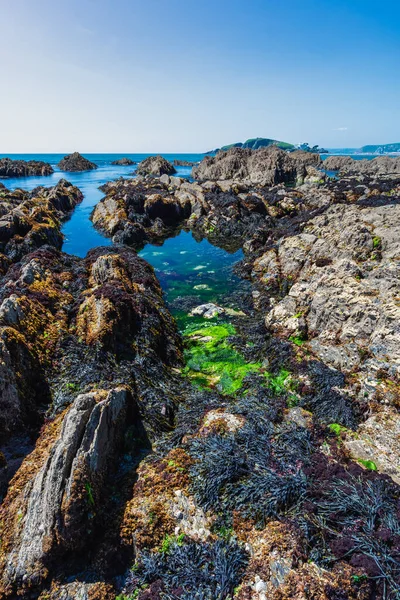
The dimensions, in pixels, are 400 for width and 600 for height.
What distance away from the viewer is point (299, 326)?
458 inches

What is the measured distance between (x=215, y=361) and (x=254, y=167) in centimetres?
6344

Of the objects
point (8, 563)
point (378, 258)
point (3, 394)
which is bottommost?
point (8, 563)

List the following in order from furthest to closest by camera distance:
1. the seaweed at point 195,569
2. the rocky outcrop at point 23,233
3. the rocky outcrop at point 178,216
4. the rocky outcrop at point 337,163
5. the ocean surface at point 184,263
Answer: the rocky outcrop at point 337,163
the rocky outcrop at point 178,216
the rocky outcrop at point 23,233
the ocean surface at point 184,263
the seaweed at point 195,569

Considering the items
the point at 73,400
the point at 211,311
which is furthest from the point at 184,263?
the point at 73,400

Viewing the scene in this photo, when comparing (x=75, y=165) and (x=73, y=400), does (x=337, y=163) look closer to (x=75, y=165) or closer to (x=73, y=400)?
(x=75, y=165)

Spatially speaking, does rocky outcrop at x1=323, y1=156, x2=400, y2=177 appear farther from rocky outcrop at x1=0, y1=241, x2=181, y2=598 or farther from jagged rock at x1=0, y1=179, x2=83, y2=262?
rocky outcrop at x1=0, y1=241, x2=181, y2=598

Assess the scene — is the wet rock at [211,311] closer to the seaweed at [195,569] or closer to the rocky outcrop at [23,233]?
Result: the seaweed at [195,569]

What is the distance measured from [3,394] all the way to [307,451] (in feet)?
23.4

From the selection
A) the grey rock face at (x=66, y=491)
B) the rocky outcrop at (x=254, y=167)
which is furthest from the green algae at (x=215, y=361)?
the rocky outcrop at (x=254, y=167)

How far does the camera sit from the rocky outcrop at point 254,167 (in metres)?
57.7

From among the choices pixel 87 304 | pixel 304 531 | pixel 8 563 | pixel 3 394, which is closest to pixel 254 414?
pixel 304 531

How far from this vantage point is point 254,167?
6412cm

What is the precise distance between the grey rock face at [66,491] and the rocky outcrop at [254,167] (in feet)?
189

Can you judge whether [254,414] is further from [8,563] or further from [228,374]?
[8,563]
